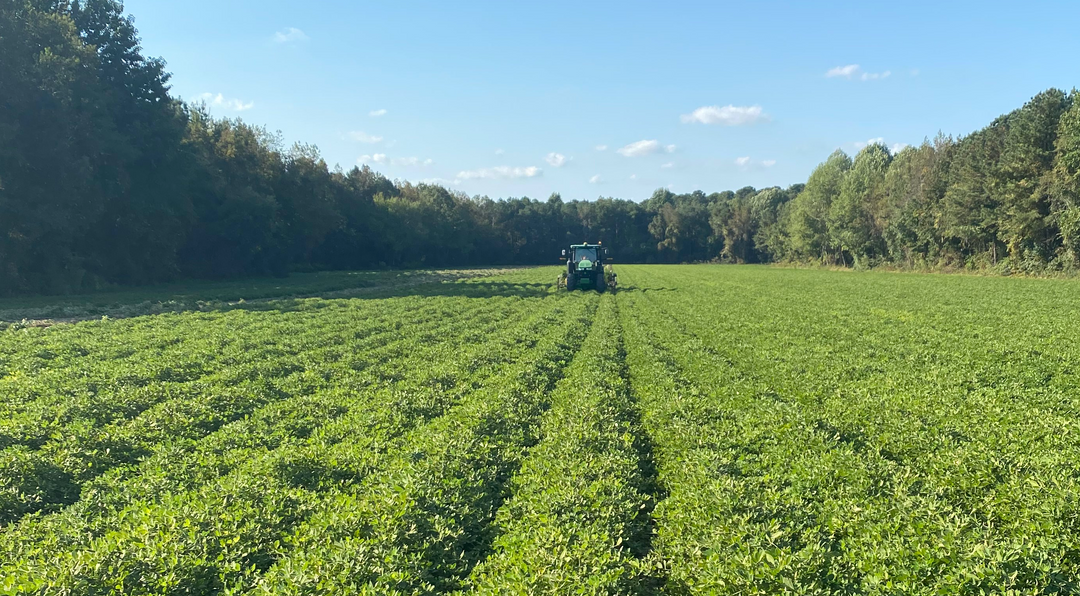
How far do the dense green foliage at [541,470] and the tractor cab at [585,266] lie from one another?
24.1 metres

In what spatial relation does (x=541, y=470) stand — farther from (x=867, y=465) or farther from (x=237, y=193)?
(x=237, y=193)

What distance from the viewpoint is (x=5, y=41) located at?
111 feet

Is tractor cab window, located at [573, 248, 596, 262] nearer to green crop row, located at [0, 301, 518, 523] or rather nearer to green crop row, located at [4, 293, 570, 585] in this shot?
green crop row, located at [0, 301, 518, 523]

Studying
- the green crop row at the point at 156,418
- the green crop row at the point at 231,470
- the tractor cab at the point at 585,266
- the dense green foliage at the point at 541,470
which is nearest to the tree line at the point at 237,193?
the dense green foliage at the point at 541,470

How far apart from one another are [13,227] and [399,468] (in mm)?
41806

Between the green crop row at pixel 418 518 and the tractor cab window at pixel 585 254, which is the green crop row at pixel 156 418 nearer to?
the green crop row at pixel 418 518

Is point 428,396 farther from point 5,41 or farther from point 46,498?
point 5,41

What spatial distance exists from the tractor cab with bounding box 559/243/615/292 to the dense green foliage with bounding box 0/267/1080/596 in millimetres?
24074

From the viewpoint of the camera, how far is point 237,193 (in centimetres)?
5819

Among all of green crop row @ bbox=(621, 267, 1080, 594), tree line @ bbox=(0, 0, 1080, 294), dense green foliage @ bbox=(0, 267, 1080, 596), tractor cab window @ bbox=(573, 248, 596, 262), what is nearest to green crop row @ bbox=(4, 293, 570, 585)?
dense green foliage @ bbox=(0, 267, 1080, 596)

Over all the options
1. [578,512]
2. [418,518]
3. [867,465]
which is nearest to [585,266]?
[867,465]

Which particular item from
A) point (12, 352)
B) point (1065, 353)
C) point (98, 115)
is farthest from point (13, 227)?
point (1065, 353)

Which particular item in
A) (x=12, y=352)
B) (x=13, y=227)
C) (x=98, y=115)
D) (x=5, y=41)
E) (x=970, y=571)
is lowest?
(x=970, y=571)

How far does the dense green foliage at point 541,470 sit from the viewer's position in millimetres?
5453
